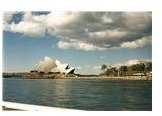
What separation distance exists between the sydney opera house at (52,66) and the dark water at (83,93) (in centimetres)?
8

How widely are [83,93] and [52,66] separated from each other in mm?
305

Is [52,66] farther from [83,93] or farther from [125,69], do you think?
[125,69]

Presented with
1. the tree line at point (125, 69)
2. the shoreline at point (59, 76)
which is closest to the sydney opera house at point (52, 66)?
the shoreline at point (59, 76)

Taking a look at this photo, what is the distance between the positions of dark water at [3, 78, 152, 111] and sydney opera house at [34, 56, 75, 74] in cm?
8

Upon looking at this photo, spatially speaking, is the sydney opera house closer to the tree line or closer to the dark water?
the dark water

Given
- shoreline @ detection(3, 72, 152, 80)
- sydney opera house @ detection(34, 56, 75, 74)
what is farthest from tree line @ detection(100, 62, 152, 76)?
sydney opera house @ detection(34, 56, 75, 74)

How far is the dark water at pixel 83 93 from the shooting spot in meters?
2.35

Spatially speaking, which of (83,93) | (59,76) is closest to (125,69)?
(83,93)

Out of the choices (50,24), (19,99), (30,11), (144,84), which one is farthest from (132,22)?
(19,99)

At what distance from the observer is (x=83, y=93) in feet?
7.78

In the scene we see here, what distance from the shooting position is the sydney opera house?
2371mm

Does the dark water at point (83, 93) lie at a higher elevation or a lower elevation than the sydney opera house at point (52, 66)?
lower

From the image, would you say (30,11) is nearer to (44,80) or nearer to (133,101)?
(44,80)

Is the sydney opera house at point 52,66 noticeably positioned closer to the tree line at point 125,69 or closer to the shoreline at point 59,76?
the shoreline at point 59,76
